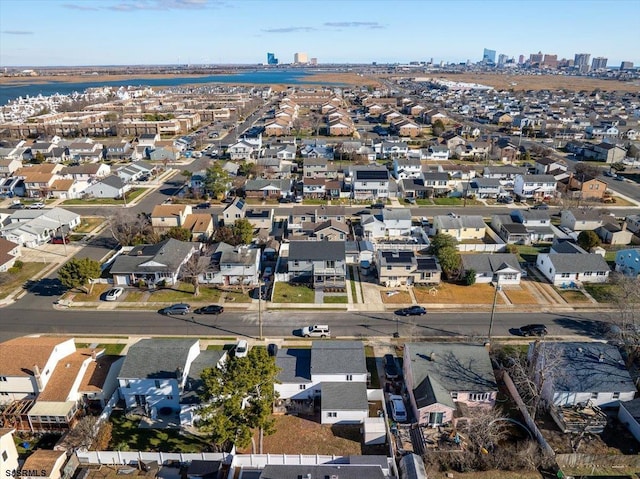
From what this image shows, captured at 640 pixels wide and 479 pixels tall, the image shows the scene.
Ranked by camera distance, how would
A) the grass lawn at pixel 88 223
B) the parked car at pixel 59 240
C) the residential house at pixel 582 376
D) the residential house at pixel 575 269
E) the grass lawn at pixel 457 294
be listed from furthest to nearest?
the grass lawn at pixel 88 223, the parked car at pixel 59 240, the residential house at pixel 575 269, the grass lawn at pixel 457 294, the residential house at pixel 582 376

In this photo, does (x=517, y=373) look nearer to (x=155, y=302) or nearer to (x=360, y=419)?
(x=360, y=419)

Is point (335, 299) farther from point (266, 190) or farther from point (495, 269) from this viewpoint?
point (266, 190)

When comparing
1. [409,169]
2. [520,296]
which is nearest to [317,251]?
[520,296]

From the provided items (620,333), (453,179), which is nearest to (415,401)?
(620,333)

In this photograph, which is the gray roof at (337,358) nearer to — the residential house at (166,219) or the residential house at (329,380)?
the residential house at (329,380)

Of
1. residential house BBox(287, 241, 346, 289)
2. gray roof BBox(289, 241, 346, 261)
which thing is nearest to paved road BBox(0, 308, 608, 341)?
residential house BBox(287, 241, 346, 289)

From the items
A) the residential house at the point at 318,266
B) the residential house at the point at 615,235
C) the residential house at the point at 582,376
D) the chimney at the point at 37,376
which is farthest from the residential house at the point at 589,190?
the chimney at the point at 37,376
